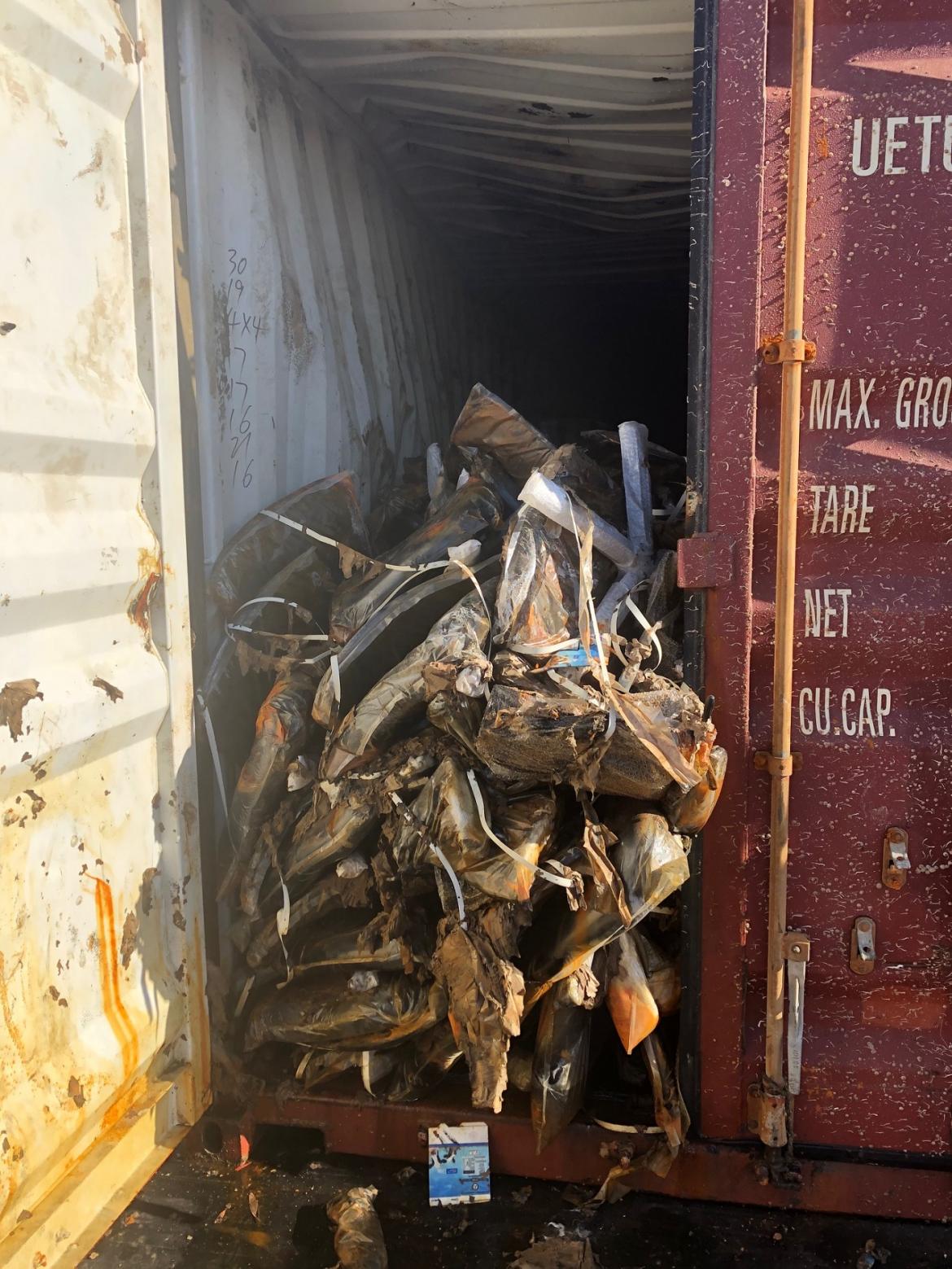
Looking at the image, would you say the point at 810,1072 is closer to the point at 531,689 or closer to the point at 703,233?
the point at 531,689

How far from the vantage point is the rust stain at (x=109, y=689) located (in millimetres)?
1704

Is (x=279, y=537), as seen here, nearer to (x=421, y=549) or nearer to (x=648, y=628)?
(x=421, y=549)

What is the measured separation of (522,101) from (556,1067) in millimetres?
2614

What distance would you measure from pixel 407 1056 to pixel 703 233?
76.2 inches

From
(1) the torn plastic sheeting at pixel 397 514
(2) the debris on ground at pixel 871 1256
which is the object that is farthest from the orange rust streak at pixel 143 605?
(2) the debris on ground at pixel 871 1256

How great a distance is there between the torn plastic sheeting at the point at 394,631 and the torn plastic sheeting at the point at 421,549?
64mm

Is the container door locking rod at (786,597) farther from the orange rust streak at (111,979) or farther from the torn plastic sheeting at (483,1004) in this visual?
the orange rust streak at (111,979)

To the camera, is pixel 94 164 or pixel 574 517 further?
pixel 574 517

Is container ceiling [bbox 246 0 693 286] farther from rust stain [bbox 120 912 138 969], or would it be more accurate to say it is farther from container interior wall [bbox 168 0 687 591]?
rust stain [bbox 120 912 138 969]

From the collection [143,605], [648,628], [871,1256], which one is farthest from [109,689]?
[871,1256]

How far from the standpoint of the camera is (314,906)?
6.78 feet

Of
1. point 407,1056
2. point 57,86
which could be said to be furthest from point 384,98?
point 407,1056

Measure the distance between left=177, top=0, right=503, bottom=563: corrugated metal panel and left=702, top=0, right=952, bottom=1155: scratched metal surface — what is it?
122 centimetres

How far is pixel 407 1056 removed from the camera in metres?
2.14
